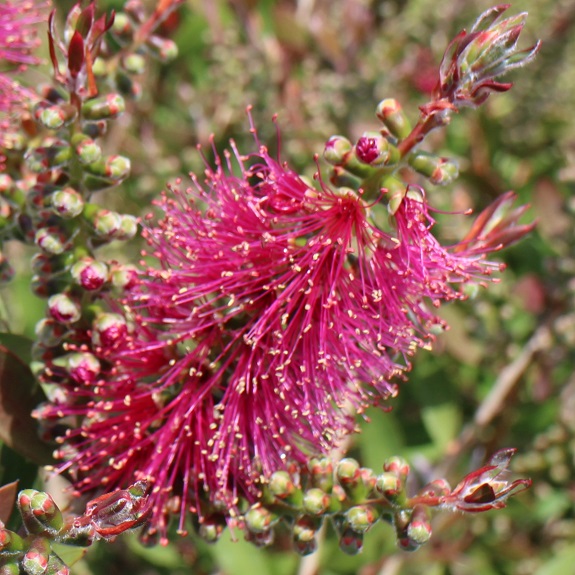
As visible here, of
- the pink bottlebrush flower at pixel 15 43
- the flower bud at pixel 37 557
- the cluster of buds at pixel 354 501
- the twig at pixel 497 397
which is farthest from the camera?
the twig at pixel 497 397

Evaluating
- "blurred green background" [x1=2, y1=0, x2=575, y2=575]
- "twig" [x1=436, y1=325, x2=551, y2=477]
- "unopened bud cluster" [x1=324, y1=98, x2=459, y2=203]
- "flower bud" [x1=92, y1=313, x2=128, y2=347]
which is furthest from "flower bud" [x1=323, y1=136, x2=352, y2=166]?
"twig" [x1=436, y1=325, x2=551, y2=477]

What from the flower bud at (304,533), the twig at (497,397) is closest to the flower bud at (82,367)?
the flower bud at (304,533)

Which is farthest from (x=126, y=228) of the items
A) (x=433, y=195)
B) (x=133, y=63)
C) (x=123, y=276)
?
(x=433, y=195)

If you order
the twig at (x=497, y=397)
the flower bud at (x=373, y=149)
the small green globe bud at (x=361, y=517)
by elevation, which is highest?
the flower bud at (x=373, y=149)

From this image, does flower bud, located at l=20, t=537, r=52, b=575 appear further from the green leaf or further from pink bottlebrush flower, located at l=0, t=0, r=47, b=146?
pink bottlebrush flower, located at l=0, t=0, r=47, b=146

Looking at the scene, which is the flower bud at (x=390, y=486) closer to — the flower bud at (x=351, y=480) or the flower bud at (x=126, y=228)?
the flower bud at (x=351, y=480)
